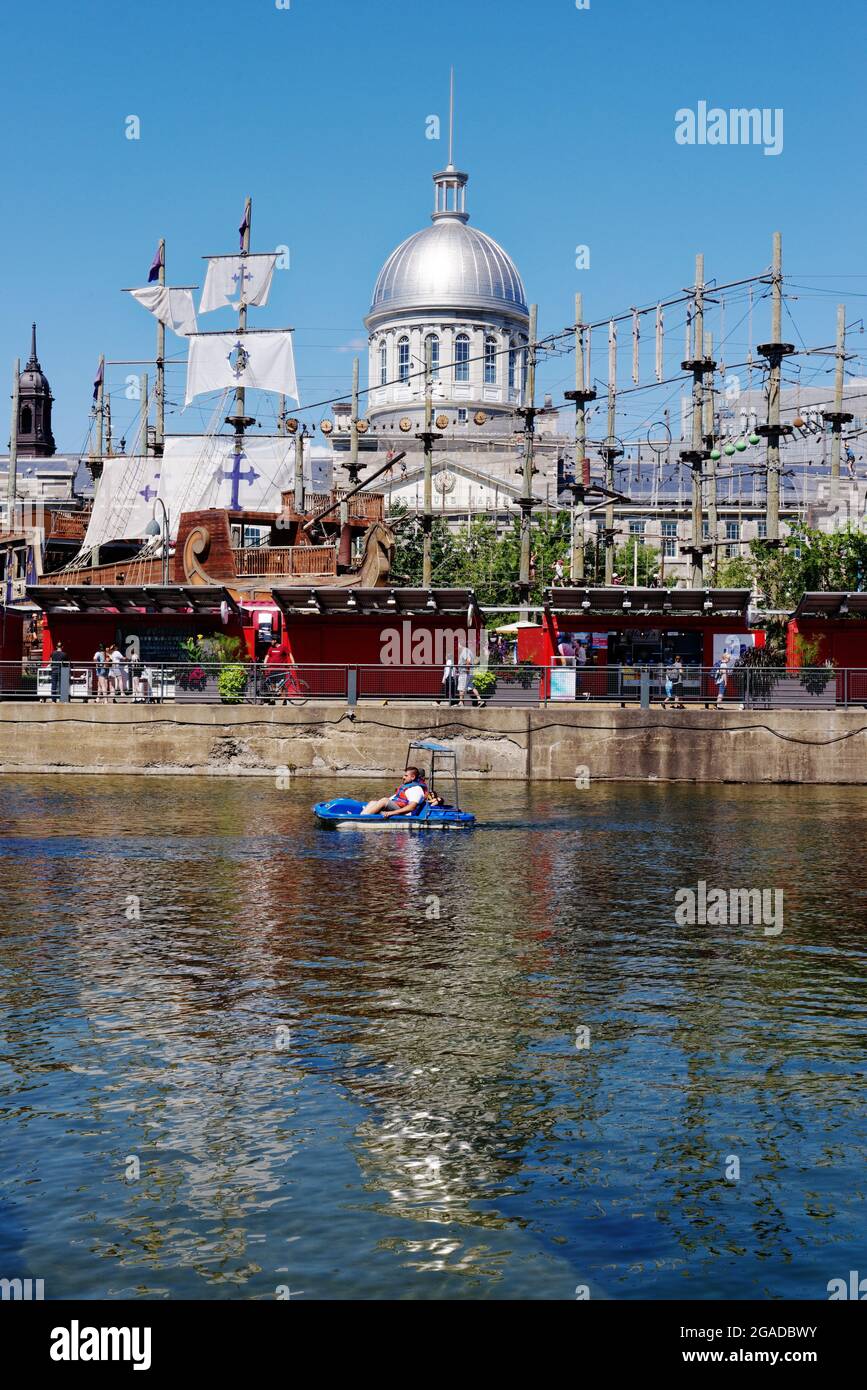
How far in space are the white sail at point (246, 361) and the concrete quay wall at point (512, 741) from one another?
4744cm

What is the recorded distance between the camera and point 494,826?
32969 millimetres

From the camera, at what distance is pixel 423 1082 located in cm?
1400

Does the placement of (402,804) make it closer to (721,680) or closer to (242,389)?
(721,680)

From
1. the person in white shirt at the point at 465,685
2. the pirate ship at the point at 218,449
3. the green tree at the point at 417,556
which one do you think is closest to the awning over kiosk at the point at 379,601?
the person in white shirt at the point at 465,685

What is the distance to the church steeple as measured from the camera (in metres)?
159

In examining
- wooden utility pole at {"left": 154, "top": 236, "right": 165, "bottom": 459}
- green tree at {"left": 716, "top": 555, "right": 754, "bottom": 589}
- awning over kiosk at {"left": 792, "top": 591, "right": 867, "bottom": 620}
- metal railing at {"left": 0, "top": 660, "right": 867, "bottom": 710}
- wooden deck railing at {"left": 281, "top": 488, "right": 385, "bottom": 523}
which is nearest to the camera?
metal railing at {"left": 0, "top": 660, "right": 867, "bottom": 710}

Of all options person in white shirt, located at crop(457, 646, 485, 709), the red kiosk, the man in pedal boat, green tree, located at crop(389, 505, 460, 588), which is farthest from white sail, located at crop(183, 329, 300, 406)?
the man in pedal boat

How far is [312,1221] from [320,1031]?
4.96 metres

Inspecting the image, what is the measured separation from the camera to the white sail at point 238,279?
86.1 meters

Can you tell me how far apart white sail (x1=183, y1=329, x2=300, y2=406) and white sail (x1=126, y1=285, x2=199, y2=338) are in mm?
1692

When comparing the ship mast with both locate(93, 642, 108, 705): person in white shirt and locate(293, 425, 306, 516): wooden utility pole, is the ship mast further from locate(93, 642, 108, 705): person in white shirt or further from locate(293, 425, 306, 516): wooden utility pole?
locate(93, 642, 108, 705): person in white shirt

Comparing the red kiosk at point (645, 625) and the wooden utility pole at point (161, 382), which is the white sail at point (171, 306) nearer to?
the wooden utility pole at point (161, 382)

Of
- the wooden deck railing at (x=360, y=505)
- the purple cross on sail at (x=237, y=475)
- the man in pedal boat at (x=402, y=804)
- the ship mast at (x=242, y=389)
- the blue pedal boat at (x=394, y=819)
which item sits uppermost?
the ship mast at (x=242, y=389)

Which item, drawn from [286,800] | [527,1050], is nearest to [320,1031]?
[527,1050]
